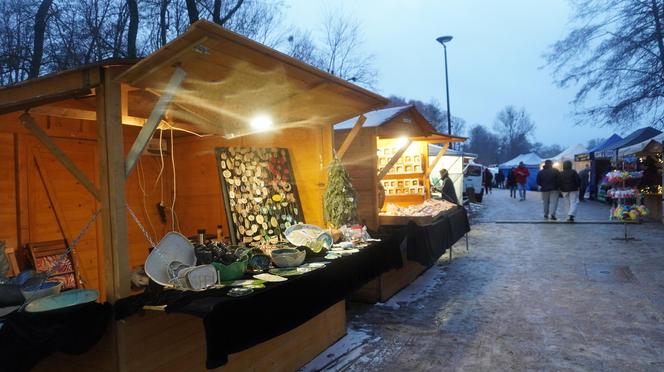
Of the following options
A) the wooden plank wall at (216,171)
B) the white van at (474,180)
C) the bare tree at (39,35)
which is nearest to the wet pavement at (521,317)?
the wooden plank wall at (216,171)

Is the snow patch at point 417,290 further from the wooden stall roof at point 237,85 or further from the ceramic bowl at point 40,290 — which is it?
the ceramic bowl at point 40,290

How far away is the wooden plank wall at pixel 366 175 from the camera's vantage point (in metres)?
5.84

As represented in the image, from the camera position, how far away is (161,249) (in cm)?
284

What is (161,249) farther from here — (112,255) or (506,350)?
(506,350)

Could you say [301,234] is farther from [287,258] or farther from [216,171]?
[216,171]

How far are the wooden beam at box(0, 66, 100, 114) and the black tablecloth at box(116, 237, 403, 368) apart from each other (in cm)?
127

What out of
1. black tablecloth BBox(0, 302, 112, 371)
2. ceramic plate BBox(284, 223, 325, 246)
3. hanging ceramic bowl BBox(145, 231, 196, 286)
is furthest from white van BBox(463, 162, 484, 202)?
black tablecloth BBox(0, 302, 112, 371)

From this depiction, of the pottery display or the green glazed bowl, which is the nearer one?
the green glazed bowl

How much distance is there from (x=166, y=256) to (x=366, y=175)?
3.50 meters

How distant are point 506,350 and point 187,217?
4.16 meters

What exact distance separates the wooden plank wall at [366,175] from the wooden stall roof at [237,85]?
4.22 ft

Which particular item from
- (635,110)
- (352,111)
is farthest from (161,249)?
(635,110)

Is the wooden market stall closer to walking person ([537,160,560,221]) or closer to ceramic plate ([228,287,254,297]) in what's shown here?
ceramic plate ([228,287,254,297])

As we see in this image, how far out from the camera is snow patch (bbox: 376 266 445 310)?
539 cm
